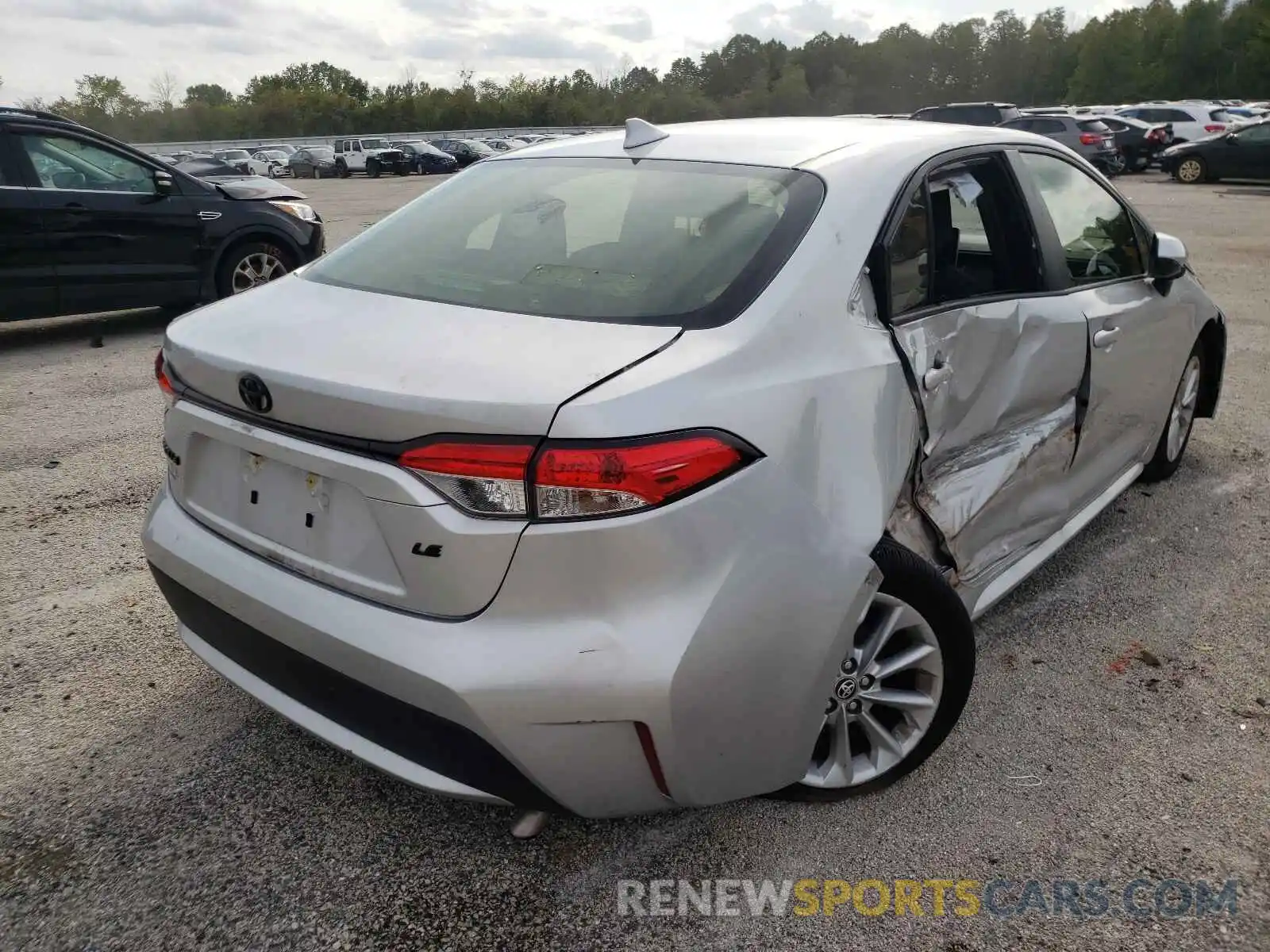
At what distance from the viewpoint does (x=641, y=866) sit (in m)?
2.22

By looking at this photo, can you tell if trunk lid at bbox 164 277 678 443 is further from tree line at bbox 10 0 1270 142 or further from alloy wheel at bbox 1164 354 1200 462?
tree line at bbox 10 0 1270 142

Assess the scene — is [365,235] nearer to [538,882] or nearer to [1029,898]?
[538,882]

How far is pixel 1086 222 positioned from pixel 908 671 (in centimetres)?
194

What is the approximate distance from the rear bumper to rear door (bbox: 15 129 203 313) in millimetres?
6524

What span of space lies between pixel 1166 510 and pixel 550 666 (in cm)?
340

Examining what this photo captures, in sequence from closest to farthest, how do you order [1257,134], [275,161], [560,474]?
[560,474]
[1257,134]
[275,161]

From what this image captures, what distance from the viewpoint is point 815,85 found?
112 m

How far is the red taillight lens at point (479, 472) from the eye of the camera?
5.68ft

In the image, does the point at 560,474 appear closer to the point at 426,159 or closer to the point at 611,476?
the point at 611,476

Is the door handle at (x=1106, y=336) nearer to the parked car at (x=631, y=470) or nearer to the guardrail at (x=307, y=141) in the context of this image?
the parked car at (x=631, y=470)

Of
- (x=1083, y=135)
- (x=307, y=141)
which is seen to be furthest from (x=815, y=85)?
(x=1083, y=135)

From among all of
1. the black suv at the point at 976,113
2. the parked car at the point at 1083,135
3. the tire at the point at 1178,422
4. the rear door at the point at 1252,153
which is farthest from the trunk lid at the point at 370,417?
the rear door at the point at 1252,153

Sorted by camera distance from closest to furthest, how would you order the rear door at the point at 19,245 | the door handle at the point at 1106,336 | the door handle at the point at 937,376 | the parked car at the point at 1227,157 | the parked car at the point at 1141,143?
the door handle at the point at 937,376
the door handle at the point at 1106,336
the rear door at the point at 19,245
the parked car at the point at 1227,157
the parked car at the point at 1141,143

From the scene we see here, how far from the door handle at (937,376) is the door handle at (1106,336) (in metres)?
0.98
